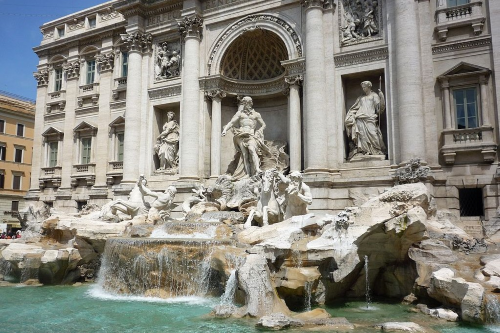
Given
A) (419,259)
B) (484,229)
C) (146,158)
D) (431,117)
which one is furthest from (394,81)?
(146,158)

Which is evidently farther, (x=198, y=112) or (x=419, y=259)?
(x=198, y=112)

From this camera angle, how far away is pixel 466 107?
15.6m

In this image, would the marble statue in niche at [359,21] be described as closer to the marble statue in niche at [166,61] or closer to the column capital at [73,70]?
the marble statue in niche at [166,61]

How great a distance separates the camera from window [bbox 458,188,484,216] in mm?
15133

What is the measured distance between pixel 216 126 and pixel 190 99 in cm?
175

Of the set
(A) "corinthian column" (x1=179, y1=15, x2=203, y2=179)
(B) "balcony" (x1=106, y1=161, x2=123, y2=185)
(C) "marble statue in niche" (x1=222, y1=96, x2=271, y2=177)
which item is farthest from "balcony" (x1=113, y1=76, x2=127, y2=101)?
(C) "marble statue in niche" (x1=222, y1=96, x2=271, y2=177)

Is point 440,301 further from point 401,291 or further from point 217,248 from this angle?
point 217,248

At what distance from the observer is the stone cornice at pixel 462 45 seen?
604 inches

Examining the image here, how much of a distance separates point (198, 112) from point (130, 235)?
25.6 feet

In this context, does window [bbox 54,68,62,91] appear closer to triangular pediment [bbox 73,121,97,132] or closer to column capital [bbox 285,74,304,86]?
triangular pediment [bbox 73,121,97,132]

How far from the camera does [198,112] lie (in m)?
20.3

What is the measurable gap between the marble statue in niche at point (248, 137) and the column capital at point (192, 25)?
4.40m

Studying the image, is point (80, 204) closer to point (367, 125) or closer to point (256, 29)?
point (256, 29)

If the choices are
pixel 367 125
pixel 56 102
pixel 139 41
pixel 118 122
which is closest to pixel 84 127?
pixel 118 122
